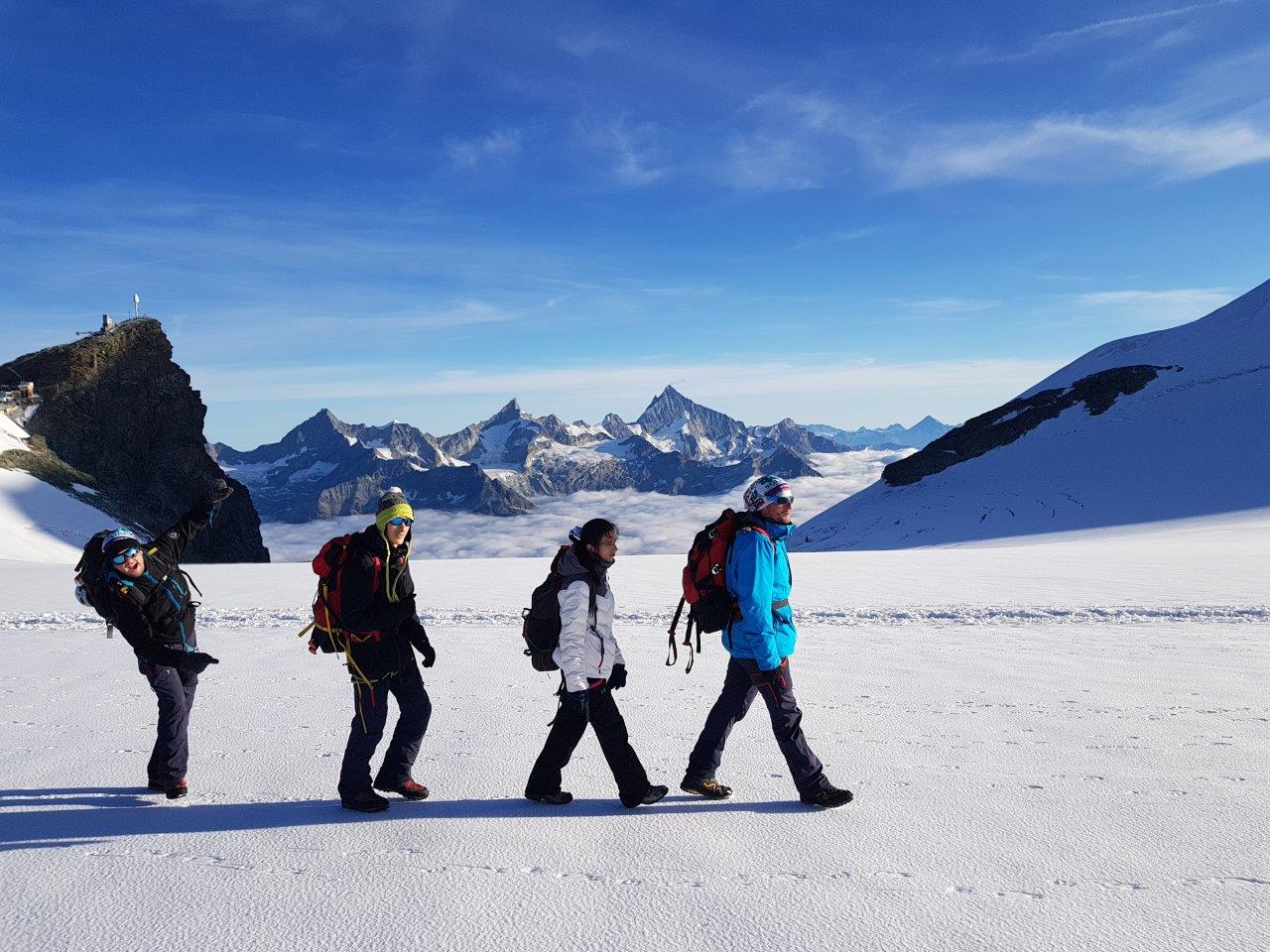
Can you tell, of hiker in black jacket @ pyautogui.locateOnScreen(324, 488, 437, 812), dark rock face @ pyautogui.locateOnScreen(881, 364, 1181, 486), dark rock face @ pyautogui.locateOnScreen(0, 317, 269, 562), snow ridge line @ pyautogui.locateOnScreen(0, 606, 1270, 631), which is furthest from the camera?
dark rock face @ pyautogui.locateOnScreen(881, 364, 1181, 486)

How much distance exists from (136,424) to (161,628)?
255 feet

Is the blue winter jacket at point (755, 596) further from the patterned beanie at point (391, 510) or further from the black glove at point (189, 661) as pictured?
the black glove at point (189, 661)

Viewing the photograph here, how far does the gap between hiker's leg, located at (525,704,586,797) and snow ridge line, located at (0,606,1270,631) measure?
337 inches

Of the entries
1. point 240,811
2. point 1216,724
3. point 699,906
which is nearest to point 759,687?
point 699,906

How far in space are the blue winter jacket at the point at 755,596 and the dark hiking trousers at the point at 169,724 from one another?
4.24 metres

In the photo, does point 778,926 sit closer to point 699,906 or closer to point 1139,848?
point 699,906

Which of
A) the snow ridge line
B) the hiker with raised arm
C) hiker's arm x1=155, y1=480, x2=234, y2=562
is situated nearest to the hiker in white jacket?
the hiker with raised arm

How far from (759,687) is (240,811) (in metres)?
3.95

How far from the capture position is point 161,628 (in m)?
6.02

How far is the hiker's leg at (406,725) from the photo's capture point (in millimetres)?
6051

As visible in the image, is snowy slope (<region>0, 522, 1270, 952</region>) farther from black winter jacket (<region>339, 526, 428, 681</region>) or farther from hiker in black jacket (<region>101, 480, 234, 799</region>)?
black winter jacket (<region>339, 526, 428, 681</region>)

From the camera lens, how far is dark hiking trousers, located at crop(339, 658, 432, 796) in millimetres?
Result: 5805

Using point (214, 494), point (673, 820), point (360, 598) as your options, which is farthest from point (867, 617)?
point (214, 494)

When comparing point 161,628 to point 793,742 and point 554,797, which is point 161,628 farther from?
point 793,742
